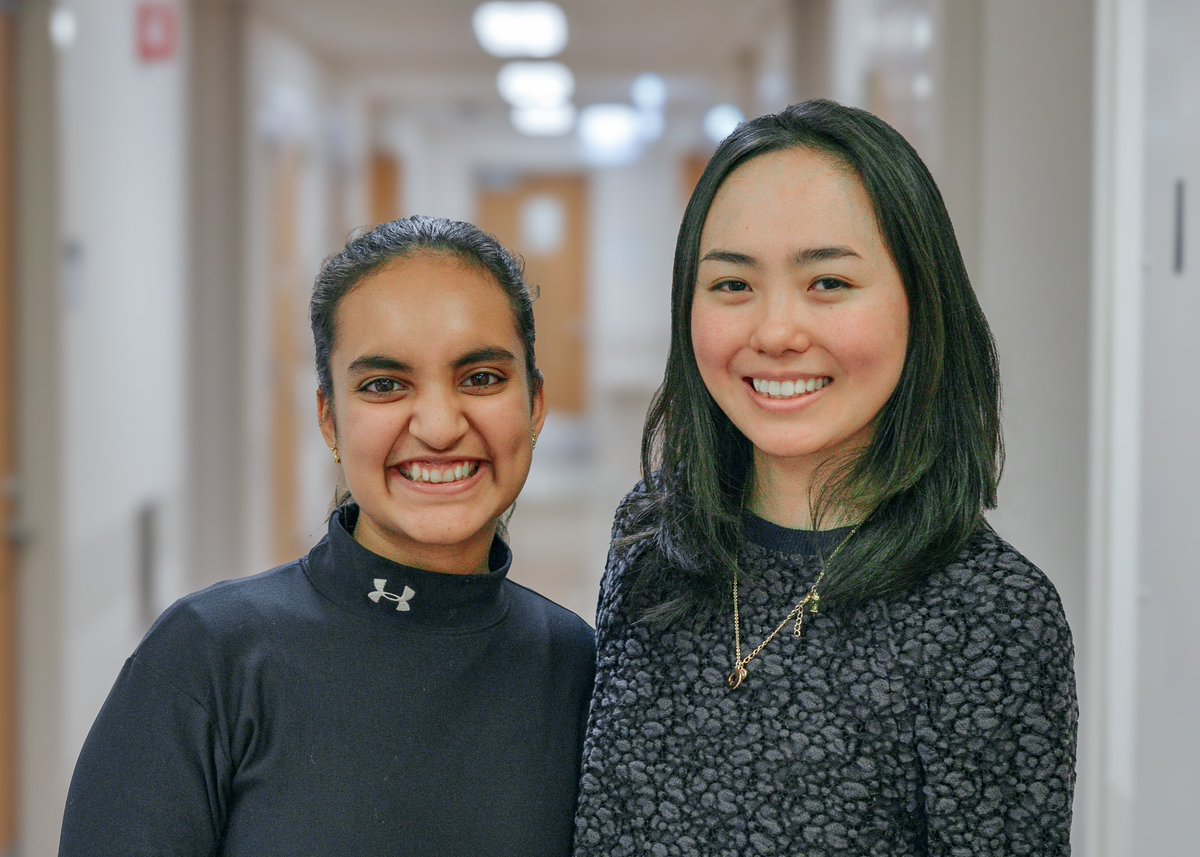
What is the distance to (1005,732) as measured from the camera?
3.39 ft

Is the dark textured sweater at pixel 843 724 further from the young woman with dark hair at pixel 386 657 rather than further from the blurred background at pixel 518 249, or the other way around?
the blurred background at pixel 518 249

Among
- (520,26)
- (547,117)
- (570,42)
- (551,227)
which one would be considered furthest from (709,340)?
(551,227)

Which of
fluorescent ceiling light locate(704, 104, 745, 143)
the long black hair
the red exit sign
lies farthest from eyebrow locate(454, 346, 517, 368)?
fluorescent ceiling light locate(704, 104, 745, 143)

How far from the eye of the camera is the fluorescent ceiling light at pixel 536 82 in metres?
8.08

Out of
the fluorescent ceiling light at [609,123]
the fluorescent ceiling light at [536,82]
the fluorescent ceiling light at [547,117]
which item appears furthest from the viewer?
the fluorescent ceiling light at [547,117]

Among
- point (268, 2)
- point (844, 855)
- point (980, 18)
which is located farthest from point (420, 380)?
point (268, 2)

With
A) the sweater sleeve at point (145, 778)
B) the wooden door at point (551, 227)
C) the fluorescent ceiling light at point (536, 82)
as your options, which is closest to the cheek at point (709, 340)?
the sweater sleeve at point (145, 778)

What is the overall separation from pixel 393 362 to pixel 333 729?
34 cm

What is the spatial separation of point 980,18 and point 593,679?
1.74 meters

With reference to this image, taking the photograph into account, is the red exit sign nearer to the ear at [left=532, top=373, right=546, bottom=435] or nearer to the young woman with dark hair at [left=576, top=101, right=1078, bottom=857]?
the ear at [left=532, top=373, right=546, bottom=435]

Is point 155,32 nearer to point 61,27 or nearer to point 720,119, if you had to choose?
point 61,27

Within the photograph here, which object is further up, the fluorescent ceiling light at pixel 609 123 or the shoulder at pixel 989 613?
the fluorescent ceiling light at pixel 609 123

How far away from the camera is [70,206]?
3871 millimetres

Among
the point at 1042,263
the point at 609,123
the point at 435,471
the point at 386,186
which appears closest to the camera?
the point at 435,471
